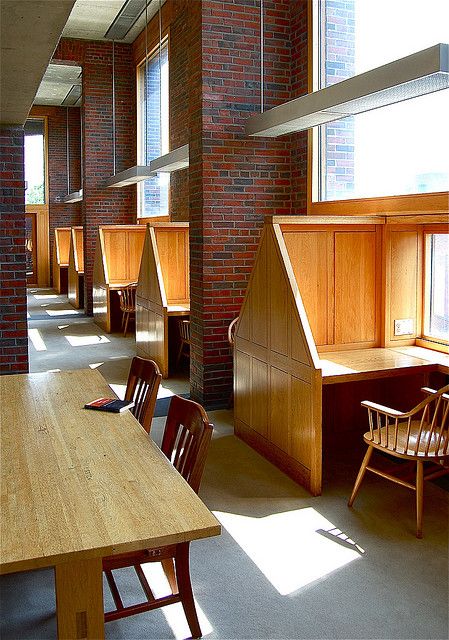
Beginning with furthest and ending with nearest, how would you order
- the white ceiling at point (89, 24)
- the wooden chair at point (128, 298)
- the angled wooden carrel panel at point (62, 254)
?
the angled wooden carrel panel at point (62, 254) < the wooden chair at point (128, 298) < the white ceiling at point (89, 24)

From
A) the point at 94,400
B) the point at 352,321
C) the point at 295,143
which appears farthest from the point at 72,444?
the point at 295,143

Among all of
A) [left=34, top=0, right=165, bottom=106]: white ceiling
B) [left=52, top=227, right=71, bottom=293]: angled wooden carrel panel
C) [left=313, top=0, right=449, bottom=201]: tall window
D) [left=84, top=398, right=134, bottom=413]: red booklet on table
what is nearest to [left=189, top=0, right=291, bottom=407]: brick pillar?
[left=313, top=0, right=449, bottom=201]: tall window

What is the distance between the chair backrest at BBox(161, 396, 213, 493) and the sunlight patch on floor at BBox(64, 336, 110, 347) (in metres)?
6.57

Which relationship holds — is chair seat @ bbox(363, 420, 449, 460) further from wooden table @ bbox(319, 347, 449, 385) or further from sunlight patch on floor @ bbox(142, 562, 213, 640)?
sunlight patch on floor @ bbox(142, 562, 213, 640)

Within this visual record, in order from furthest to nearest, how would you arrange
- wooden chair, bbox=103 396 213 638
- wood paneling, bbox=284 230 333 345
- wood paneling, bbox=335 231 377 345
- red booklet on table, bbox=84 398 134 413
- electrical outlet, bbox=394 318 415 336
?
1. electrical outlet, bbox=394 318 415 336
2. wood paneling, bbox=335 231 377 345
3. wood paneling, bbox=284 230 333 345
4. red booklet on table, bbox=84 398 134 413
5. wooden chair, bbox=103 396 213 638

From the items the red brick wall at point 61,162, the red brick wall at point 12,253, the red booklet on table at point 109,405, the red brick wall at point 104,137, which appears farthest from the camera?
the red brick wall at point 61,162

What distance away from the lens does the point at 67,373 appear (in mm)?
3889

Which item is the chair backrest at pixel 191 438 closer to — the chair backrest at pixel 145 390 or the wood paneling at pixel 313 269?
the chair backrest at pixel 145 390

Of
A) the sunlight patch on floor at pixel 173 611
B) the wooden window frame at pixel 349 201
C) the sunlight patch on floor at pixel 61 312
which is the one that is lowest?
the sunlight patch on floor at pixel 173 611

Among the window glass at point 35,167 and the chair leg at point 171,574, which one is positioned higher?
the window glass at point 35,167

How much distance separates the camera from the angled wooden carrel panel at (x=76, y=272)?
514 inches

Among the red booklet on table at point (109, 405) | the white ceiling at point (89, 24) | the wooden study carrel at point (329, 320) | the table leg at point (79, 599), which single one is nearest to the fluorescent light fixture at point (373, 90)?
the wooden study carrel at point (329, 320)

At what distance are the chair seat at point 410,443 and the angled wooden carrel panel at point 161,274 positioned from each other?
3707 mm

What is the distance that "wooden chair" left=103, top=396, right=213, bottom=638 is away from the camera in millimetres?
2479
